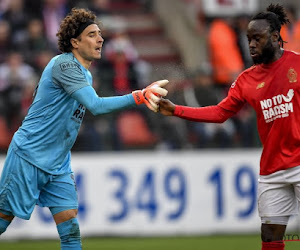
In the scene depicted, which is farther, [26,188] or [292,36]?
[292,36]

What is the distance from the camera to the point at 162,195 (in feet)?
39.5

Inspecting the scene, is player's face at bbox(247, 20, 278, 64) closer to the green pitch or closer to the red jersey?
the red jersey

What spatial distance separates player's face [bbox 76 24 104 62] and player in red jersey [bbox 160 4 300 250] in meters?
0.82

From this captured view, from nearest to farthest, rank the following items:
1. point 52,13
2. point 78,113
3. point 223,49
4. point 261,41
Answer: point 261,41, point 78,113, point 223,49, point 52,13

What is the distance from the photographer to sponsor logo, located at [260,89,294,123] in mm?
6883

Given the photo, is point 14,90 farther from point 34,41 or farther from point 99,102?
point 99,102

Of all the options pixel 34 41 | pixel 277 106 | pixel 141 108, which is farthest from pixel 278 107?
pixel 34 41

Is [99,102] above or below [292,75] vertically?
below

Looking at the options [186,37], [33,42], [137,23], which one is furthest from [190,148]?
[137,23]

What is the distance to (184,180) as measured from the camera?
12125mm

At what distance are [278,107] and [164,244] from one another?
465cm

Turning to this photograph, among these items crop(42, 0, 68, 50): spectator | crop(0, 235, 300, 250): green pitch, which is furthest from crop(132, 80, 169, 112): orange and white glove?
crop(42, 0, 68, 50): spectator

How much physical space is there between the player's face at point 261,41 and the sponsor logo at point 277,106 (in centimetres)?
38

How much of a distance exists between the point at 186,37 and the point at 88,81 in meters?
9.46
